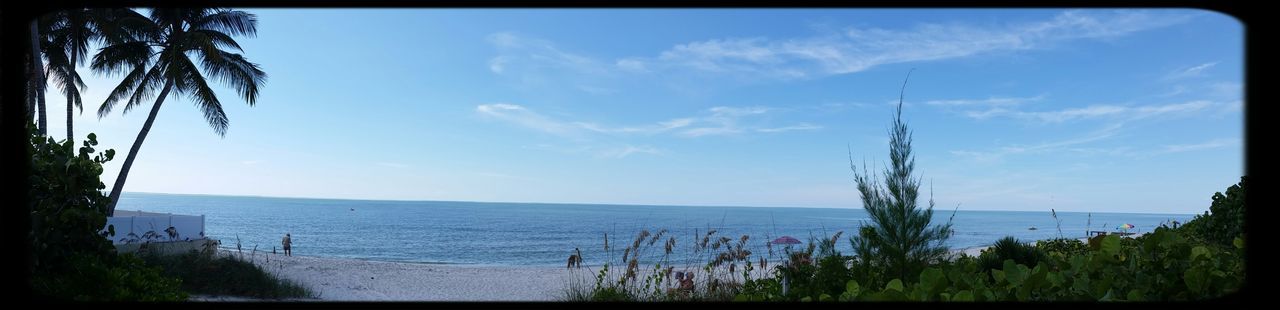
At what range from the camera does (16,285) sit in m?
1.48

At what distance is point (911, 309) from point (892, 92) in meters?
5.34

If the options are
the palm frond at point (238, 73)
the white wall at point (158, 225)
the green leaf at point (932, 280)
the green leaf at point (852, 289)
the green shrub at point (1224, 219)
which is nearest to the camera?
the green leaf at point (932, 280)

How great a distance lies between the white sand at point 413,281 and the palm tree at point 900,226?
7772 millimetres

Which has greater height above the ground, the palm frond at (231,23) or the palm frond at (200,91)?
the palm frond at (231,23)

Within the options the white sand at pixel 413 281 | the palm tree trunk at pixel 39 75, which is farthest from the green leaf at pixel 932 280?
the palm tree trunk at pixel 39 75

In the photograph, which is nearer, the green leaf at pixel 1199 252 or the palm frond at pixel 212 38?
the green leaf at pixel 1199 252

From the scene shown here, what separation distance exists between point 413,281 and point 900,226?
15547 mm

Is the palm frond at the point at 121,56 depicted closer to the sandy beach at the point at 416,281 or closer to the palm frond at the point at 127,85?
the palm frond at the point at 127,85

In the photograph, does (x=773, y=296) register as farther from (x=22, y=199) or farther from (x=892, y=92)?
(x=22, y=199)

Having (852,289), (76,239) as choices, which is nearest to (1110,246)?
(852,289)

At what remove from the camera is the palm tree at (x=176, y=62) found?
21.9 m

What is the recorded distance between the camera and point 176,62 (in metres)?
21.8

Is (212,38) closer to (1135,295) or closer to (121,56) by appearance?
(121,56)

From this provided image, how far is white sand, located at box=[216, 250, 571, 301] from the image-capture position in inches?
614
